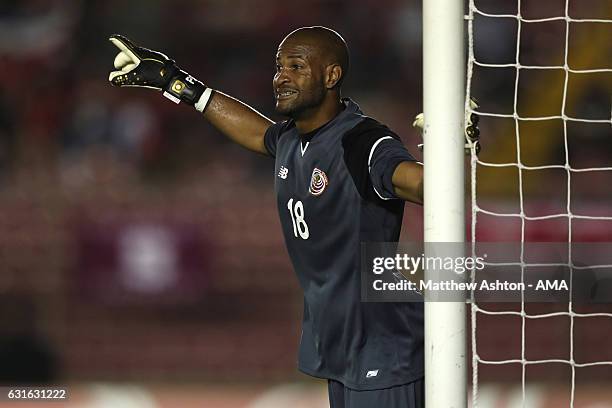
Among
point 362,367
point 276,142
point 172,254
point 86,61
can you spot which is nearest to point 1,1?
point 86,61

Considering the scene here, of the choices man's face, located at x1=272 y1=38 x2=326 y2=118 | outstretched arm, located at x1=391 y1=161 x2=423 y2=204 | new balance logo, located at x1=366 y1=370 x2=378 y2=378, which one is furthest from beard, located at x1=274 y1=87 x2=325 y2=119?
new balance logo, located at x1=366 y1=370 x2=378 y2=378

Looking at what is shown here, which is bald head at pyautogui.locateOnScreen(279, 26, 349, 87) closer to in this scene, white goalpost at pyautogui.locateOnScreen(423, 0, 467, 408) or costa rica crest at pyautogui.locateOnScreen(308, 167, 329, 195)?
Answer: costa rica crest at pyautogui.locateOnScreen(308, 167, 329, 195)

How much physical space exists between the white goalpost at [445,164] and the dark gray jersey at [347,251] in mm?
237

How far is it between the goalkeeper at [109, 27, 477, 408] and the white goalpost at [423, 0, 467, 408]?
223 millimetres

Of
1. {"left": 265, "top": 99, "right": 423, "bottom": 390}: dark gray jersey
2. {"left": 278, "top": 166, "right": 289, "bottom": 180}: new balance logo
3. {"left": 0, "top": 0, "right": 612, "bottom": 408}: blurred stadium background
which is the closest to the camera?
{"left": 265, "top": 99, "right": 423, "bottom": 390}: dark gray jersey

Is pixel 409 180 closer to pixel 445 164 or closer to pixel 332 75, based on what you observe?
pixel 445 164

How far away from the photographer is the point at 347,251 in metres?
3.17

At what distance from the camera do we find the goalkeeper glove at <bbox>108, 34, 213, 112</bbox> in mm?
3660

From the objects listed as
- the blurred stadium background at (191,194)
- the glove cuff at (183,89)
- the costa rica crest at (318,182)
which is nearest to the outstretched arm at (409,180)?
the costa rica crest at (318,182)

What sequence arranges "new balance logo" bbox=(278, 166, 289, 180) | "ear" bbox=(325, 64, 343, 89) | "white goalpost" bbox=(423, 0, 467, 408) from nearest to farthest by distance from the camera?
"white goalpost" bbox=(423, 0, 467, 408), "ear" bbox=(325, 64, 343, 89), "new balance logo" bbox=(278, 166, 289, 180)

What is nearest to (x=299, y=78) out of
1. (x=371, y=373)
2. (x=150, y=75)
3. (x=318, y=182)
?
(x=318, y=182)

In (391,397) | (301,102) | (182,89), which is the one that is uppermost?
(182,89)

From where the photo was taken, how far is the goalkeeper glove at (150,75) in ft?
12.0

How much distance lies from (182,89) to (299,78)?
26.9 inches
